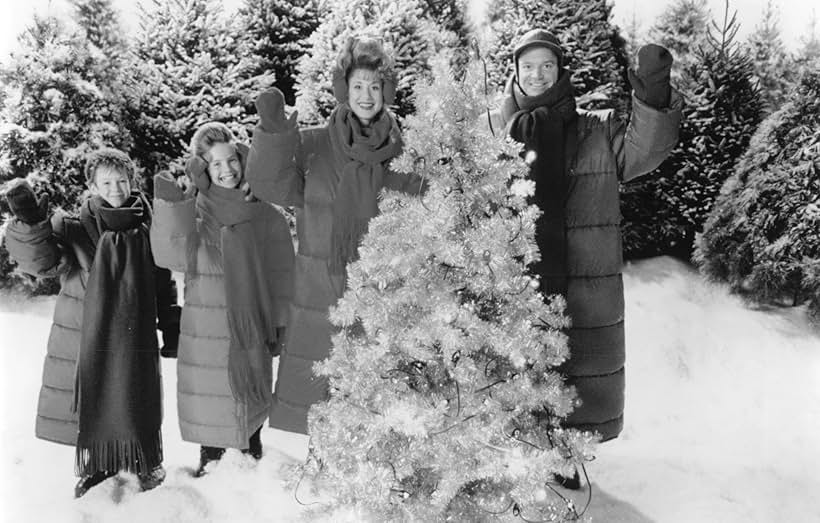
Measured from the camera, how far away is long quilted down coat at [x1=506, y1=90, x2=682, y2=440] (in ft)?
9.27

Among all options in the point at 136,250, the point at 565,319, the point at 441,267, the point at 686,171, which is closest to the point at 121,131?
the point at 136,250

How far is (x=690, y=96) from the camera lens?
16.2 feet

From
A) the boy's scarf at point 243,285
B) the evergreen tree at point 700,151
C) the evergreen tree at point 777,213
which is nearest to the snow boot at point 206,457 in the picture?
the boy's scarf at point 243,285

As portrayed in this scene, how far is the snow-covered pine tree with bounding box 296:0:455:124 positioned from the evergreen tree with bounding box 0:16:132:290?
49.1 inches

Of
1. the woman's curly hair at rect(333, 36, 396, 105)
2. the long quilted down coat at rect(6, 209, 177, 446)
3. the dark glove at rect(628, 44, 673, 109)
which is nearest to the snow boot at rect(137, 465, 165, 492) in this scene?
the long quilted down coat at rect(6, 209, 177, 446)

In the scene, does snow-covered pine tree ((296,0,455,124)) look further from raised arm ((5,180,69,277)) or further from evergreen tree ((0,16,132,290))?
raised arm ((5,180,69,277))

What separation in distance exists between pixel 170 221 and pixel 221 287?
1.29ft

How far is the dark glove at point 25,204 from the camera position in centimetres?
269

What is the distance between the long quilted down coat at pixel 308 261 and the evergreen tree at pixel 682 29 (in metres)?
3.36

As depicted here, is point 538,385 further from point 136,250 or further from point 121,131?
point 121,131

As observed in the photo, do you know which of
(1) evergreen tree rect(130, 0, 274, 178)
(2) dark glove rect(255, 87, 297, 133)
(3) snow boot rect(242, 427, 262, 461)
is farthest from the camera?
(1) evergreen tree rect(130, 0, 274, 178)

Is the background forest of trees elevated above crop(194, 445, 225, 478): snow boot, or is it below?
above

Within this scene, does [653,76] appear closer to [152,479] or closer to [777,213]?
[777,213]

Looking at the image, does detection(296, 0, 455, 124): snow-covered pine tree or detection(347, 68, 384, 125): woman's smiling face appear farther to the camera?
detection(296, 0, 455, 124): snow-covered pine tree
